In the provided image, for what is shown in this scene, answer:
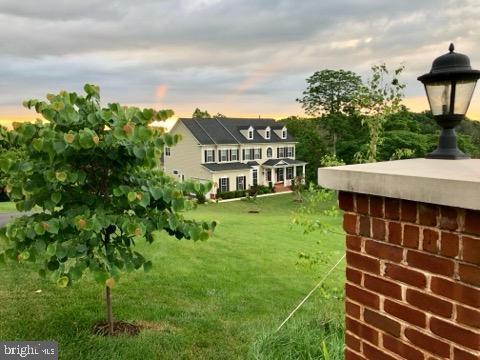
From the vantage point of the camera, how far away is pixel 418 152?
38969mm

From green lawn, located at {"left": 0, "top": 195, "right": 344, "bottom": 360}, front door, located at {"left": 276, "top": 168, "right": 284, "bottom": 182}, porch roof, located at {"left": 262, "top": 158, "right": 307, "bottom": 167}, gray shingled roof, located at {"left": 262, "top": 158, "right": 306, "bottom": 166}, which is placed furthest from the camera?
front door, located at {"left": 276, "top": 168, "right": 284, "bottom": 182}

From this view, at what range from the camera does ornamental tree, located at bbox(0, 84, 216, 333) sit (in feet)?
16.6

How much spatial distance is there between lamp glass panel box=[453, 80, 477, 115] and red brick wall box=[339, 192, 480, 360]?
4.24 ft

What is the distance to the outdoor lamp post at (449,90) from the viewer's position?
320cm

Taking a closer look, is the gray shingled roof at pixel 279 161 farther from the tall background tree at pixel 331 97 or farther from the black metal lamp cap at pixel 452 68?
the black metal lamp cap at pixel 452 68

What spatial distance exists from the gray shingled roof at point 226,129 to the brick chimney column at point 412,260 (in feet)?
130

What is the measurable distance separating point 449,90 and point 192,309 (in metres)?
6.13

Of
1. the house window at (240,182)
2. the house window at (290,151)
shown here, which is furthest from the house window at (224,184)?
the house window at (290,151)

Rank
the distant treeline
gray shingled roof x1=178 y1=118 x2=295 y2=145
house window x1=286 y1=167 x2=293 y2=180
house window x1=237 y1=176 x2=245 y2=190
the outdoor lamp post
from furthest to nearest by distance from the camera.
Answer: house window x1=286 y1=167 x2=293 y2=180
house window x1=237 y1=176 x2=245 y2=190
gray shingled roof x1=178 y1=118 x2=295 y2=145
the distant treeline
the outdoor lamp post

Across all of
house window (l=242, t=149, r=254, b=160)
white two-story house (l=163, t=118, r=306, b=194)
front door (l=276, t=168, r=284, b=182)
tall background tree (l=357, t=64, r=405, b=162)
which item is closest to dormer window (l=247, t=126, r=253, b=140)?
white two-story house (l=163, t=118, r=306, b=194)

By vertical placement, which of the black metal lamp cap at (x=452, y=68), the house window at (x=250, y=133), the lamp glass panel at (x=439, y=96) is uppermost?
the house window at (x=250, y=133)

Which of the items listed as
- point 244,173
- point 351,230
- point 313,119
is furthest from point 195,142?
point 351,230

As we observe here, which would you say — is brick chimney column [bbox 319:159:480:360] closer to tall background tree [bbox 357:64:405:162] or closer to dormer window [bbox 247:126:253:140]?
tall background tree [bbox 357:64:405:162]

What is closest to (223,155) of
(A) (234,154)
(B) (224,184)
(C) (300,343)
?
(A) (234,154)
